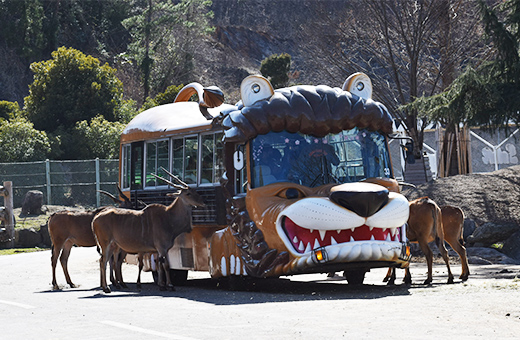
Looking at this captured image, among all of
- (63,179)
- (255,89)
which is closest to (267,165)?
(255,89)

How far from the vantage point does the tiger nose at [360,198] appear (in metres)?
11.9

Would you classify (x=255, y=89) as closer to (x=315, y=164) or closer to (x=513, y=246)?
(x=315, y=164)

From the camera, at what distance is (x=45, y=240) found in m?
31.8

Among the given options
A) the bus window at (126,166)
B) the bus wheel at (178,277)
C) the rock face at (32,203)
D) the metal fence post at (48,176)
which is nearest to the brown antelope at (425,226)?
the bus wheel at (178,277)

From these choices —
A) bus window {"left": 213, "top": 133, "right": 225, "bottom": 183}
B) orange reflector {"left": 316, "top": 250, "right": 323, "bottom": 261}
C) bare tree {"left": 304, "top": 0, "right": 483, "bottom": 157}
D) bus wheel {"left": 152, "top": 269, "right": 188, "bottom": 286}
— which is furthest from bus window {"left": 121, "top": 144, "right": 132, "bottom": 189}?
bare tree {"left": 304, "top": 0, "right": 483, "bottom": 157}

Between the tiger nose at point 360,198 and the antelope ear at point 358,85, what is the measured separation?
233 cm

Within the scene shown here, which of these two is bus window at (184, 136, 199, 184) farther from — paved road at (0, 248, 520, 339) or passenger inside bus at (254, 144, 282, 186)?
passenger inside bus at (254, 144, 282, 186)

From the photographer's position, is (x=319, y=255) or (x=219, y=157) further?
(x=219, y=157)

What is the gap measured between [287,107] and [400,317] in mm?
4624

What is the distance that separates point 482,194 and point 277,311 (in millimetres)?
15177

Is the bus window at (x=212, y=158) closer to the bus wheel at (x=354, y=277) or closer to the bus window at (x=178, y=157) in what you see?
the bus window at (x=178, y=157)

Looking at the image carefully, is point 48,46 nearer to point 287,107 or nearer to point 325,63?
point 325,63

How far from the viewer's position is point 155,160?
16.6m

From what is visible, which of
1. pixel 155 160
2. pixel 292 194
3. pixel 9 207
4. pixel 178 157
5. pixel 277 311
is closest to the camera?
pixel 277 311
